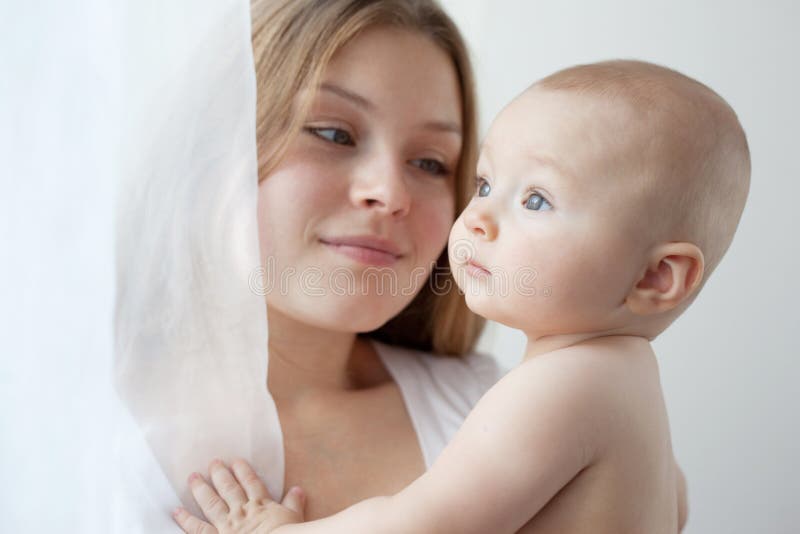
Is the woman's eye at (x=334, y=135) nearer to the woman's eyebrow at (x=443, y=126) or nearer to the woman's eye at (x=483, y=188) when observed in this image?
the woman's eyebrow at (x=443, y=126)

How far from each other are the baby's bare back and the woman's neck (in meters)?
0.50

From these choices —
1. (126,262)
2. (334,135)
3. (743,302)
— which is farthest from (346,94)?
(743,302)

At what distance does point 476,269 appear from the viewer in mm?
876

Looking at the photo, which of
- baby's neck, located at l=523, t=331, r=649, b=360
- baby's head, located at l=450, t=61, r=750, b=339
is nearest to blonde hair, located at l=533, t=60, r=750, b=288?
baby's head, located at l=450, t=61, r=750, b=339

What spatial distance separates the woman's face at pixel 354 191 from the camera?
Result: 106cm

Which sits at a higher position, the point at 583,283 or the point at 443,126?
the point at 443,126

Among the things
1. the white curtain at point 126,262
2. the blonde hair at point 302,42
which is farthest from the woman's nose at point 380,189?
the white curtain at point 126,262

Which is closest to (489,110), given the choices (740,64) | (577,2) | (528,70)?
(528,70)

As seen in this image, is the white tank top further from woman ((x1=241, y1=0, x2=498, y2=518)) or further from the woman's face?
the woman's face

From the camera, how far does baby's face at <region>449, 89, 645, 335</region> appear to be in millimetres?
804

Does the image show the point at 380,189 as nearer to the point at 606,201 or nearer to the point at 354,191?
the point at 354,191

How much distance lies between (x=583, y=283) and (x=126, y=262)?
0.46 metres

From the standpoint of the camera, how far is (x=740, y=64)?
165 cm

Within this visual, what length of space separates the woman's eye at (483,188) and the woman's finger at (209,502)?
1.45ft
